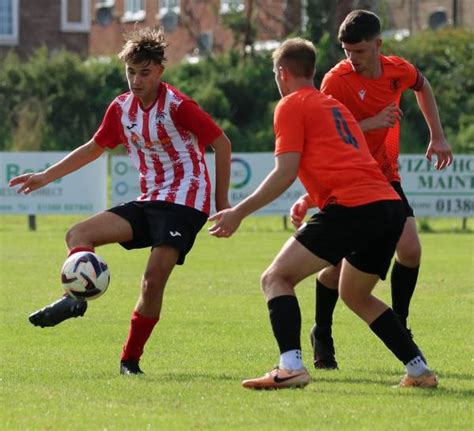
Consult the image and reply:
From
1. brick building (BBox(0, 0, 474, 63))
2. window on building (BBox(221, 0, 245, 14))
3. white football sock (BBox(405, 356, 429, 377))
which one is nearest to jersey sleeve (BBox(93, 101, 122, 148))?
white football sock (BBox(405, 356, 429, 377))

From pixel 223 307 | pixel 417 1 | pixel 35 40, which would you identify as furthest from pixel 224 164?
pixel 35 40

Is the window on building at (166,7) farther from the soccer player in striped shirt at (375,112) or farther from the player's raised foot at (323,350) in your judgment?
the player's raised foot at (323,350)

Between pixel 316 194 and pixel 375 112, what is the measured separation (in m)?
1.32

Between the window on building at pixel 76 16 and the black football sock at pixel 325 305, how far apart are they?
48188mm

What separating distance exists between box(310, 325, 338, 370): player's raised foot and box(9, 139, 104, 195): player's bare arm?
1.82 meters

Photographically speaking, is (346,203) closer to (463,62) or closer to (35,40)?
(463,62)

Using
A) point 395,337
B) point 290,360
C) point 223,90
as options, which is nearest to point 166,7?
point 223,90

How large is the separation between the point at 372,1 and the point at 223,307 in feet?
103

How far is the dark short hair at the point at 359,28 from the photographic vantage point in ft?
27.5

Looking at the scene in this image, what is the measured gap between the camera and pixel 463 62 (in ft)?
132

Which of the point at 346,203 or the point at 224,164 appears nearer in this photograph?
the point at 346,203

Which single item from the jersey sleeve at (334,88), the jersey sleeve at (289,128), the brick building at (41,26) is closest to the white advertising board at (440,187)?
the jersey sleeve at (334,88)

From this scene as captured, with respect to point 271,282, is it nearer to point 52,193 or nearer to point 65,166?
point 65,166

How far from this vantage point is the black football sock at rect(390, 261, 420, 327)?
9.20 metres
